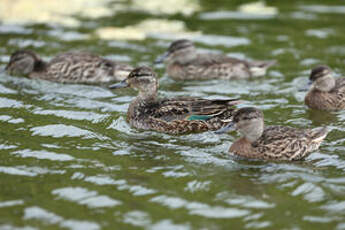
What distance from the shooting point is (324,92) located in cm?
1199

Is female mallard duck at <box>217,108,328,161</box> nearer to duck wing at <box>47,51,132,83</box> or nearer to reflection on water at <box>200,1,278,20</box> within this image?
duck wing at <box>47,51,132,83</box>

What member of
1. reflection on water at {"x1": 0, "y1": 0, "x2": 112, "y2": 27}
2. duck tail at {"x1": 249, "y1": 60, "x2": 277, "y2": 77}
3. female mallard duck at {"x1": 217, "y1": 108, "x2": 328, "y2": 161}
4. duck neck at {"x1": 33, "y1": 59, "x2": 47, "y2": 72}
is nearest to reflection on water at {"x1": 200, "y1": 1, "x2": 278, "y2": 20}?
reflection on water at {"x1": 0, "y1": 0, "x2": 112, "y2": 27}

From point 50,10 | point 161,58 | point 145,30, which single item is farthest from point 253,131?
point 50,10

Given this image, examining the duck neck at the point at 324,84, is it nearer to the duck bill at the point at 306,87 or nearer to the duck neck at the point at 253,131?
the duck bill at the point at 306,87

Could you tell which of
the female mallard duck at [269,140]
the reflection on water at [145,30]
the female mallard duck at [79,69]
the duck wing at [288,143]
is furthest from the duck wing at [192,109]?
the reflection on water at [145,30]

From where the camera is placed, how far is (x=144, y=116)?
34.8 ft

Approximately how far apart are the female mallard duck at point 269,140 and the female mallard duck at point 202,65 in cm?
453

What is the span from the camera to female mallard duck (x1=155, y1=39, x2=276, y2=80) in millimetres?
13711

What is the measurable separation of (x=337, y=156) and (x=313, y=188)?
132cm

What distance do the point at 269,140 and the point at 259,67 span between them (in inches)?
188

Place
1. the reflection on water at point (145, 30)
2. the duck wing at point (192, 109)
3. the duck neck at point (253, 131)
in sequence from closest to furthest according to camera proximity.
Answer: the duck neck at point (253, 131) → the duck wing at point (192, 109) → the reflection on water at point (145, 30)

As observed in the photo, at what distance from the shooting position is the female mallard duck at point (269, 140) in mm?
8945

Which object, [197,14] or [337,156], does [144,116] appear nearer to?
[337,156]

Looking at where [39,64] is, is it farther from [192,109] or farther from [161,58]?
[192,109]
